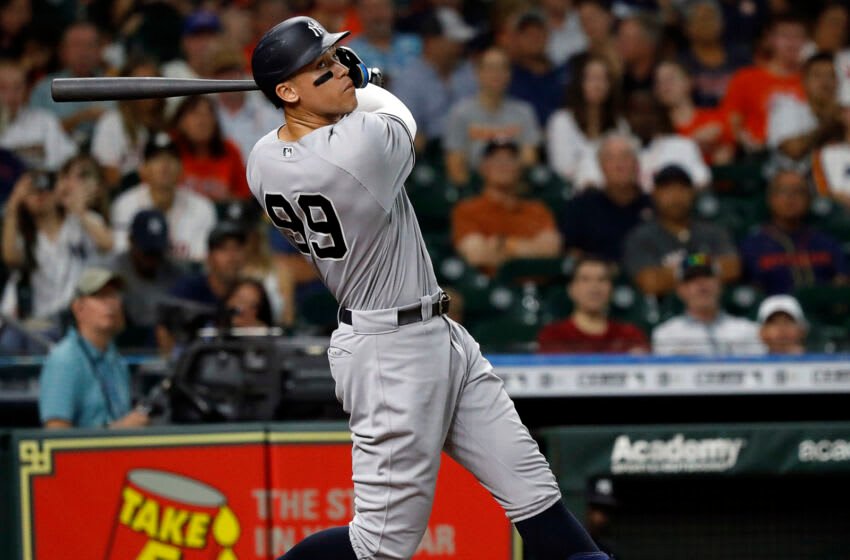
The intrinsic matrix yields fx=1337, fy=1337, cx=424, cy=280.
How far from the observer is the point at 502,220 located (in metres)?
6.84

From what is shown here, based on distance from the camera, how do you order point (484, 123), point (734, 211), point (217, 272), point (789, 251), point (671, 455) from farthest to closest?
point (484, 123)
point (734, 211)
point (789, 251)
point (217, 272)
point (671, 455)

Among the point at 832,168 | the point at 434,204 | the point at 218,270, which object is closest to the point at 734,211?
the point at 832,168

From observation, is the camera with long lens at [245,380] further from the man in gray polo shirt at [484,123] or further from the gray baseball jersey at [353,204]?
the man in gray polo shirt at [484,123]

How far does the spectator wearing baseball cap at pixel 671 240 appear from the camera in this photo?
6.52 m

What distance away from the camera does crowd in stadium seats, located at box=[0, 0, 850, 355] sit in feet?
19.4

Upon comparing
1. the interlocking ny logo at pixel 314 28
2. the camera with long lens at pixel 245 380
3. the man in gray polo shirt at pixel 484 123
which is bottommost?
the camera with long lens at pixel 245 380

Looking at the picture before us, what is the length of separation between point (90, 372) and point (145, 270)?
5.38ft

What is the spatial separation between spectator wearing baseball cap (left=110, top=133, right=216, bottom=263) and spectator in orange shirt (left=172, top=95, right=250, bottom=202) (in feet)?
0.98

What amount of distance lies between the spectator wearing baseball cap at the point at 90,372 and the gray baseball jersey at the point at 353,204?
1.46 m

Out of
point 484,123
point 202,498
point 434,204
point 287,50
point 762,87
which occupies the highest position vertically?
point 762,87

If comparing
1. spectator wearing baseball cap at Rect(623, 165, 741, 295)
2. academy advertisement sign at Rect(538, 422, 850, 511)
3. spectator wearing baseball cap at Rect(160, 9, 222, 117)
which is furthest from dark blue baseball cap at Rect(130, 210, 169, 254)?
academy advertisement sign at Rect(538, 422, 850, 511)

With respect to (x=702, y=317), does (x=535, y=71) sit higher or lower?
higher

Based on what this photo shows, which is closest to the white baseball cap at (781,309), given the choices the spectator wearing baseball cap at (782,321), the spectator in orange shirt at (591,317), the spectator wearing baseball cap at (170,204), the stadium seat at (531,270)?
the spectator wearing baseball cap at (782,321)

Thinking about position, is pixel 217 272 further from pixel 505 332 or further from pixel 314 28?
pixel 314 28
